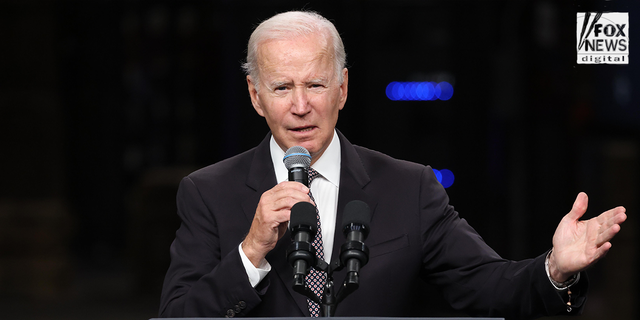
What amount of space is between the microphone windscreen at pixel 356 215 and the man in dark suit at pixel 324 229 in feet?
1.27

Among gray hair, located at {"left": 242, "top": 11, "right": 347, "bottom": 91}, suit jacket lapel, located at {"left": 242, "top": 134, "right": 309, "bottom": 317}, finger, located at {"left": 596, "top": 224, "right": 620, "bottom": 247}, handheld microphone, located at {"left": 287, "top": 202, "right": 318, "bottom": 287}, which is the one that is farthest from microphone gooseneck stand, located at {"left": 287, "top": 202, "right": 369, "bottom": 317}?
gray hair, located at {"left": 242, "top": 11, "right": 347, "bottom": 91}

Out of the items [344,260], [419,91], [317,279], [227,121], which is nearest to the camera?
[344,260]

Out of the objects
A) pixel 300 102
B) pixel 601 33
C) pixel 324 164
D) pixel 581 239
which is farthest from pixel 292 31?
pixel 601 33

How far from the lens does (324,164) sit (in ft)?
6.09

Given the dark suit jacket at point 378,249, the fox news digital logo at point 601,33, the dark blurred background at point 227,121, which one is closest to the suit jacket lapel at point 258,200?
the dark suit jacket at point 378,249

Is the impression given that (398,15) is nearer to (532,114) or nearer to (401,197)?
(532,114)

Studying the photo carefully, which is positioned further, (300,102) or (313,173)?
(313,173)

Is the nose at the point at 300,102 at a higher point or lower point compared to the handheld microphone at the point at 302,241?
higher

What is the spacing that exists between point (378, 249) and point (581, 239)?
0.53m

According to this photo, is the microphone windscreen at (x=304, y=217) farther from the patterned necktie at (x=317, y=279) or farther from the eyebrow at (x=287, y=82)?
the eyebrow at (x=287, y=82)

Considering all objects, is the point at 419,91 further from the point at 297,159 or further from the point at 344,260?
the point at 344,260

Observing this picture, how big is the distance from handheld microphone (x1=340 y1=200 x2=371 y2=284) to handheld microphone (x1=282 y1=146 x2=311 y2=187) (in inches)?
6.9

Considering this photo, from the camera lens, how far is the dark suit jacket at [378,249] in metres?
1.68

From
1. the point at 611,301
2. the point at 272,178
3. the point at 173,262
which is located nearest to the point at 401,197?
the point at 272,178
